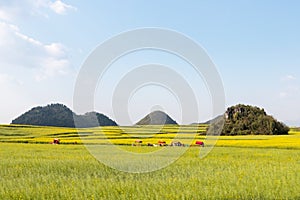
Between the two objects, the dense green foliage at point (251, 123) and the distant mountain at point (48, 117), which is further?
the distant mountain at point (48, 117)

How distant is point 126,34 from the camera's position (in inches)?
486

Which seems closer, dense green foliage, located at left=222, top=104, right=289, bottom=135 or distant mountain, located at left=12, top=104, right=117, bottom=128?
dense green foliage, located at left=222, top=104, right=289, bottom=135

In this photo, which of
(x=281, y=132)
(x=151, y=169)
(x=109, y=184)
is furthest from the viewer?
(x=281, y=132)

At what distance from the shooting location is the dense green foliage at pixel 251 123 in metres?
54.9

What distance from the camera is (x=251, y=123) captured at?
56.6m

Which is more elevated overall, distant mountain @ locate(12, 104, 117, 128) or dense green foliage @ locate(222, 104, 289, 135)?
distant mountain @ locate(12, 104, 117, 128)

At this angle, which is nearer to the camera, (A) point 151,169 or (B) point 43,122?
(A) point 151,169

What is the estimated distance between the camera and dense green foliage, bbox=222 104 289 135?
54.9 meters

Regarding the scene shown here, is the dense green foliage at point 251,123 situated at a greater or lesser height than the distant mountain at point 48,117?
lesser

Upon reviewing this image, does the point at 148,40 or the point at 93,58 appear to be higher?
the point at 148,40

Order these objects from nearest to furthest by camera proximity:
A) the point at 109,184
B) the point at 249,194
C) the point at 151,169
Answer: the point at 249,194 < the point at 109,184 < the point at 151,169

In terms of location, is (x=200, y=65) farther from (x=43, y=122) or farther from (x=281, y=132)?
(x=43, y=122)

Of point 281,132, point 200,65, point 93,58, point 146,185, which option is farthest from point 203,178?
point 281,132

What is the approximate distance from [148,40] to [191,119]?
338 centimetres
